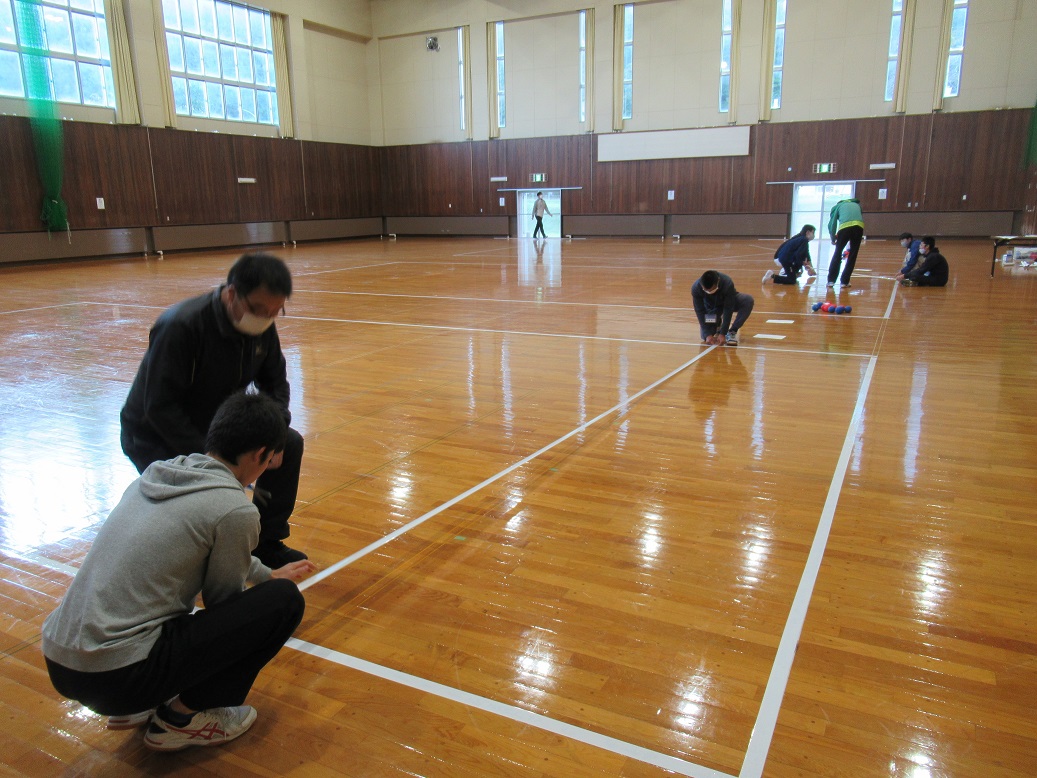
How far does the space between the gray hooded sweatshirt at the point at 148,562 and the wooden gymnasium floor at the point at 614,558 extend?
42 centimetres

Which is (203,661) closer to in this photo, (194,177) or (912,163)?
(194,177)

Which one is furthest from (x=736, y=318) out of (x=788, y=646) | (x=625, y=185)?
(x=625, y=185)

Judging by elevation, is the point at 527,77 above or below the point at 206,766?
above

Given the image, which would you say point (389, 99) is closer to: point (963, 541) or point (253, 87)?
point (253, 87)

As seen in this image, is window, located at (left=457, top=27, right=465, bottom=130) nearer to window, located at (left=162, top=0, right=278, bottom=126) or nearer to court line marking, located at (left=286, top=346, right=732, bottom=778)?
window, located at (left=162, top=0, right=278, bottom=126)

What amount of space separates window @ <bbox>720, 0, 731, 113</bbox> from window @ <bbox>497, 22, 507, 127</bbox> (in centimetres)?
700

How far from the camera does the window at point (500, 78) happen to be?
80.0 feet

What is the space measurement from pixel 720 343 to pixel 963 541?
410 centimetres

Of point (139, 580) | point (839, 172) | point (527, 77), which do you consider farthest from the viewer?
point (527, 77)

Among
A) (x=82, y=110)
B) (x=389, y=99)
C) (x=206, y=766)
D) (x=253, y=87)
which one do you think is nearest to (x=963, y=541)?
(x=206, y=766)

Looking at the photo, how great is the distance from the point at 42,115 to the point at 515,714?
19.4 meters

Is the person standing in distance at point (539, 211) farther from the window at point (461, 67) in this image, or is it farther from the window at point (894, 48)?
the window at point (894, 48)

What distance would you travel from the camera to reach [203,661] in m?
1.79

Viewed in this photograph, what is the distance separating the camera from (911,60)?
20.0 meters
